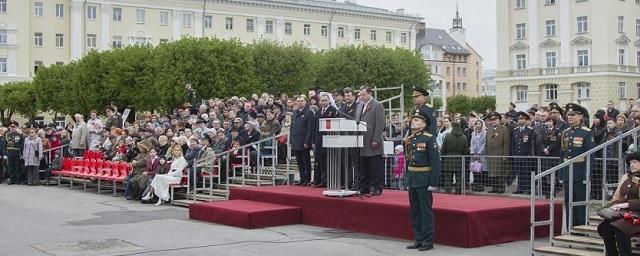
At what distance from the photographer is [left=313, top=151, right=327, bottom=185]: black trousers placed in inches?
595

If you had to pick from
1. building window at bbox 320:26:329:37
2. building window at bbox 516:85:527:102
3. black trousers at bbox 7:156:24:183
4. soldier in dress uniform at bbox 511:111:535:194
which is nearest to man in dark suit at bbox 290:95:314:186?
soldier in dress uniform at bbox 511:111:535:194

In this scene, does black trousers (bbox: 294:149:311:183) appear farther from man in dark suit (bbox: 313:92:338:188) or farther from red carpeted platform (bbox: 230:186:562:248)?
red carpeted platform (bbox: 230:186:562:248)

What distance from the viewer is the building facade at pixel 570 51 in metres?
65.2

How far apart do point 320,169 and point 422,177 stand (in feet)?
15.3

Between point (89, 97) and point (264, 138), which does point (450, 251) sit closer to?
point (264, 138)

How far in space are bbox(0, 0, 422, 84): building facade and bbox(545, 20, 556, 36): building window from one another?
23041 millimetres

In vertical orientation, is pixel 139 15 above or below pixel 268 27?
above

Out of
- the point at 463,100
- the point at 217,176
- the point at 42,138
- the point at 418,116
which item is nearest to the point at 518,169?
the point at 418,116

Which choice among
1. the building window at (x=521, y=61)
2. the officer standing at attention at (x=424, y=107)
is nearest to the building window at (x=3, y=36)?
the building window at (x=521, y=61)

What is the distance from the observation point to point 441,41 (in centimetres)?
11962

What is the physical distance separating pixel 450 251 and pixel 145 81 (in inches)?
1601

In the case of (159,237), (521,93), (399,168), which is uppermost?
(521,93)

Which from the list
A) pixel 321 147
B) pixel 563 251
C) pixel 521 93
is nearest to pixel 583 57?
pixel 521 93

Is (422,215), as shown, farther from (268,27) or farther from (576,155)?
(268,27)
